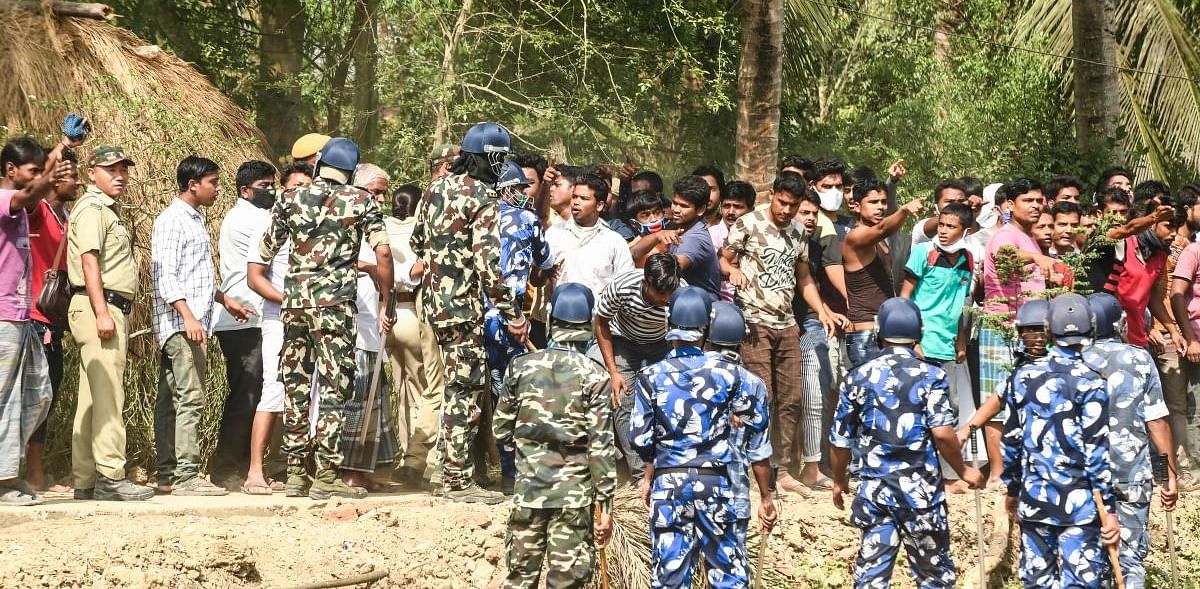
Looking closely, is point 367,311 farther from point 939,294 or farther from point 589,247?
point 939,294

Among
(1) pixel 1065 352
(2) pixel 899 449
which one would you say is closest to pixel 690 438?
(2) pixel 899 449

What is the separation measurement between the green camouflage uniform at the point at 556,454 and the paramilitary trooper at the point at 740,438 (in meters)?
0.62

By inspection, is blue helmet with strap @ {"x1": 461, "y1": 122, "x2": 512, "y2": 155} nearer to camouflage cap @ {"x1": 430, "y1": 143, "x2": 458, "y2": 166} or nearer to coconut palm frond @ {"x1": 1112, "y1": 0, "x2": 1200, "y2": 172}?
camouflage cap @ {"x1": 430, "y1": 143, "x2": 458, "y2": 166}

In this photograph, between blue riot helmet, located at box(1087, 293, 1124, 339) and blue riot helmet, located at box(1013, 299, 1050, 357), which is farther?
blue riot helmet, located at box(1087, 293, 1124, 339)

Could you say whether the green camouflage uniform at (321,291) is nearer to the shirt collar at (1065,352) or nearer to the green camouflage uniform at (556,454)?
the green camouflage uniform at (556,454)

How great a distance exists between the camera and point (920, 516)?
23.9 feet

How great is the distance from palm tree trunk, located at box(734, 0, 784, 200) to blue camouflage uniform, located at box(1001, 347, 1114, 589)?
5004 millimetres

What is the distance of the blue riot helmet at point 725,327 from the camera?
708cm

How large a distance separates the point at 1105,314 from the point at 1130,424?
667mm

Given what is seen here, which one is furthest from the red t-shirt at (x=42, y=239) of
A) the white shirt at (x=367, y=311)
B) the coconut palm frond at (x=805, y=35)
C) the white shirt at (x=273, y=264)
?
the coconut palm frond at (x=805, y=35)

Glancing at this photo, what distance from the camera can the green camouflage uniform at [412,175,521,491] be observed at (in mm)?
8094

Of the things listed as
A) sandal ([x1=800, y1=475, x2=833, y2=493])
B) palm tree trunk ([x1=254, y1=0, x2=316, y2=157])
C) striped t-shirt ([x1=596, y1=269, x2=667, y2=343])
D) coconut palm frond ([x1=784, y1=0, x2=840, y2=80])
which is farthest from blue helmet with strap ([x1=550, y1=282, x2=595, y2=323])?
coconut palm frond ([x1=784, y1=0, x2=840, y2=80])

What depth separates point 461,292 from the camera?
8172 mm

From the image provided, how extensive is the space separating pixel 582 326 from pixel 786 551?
3.09m
